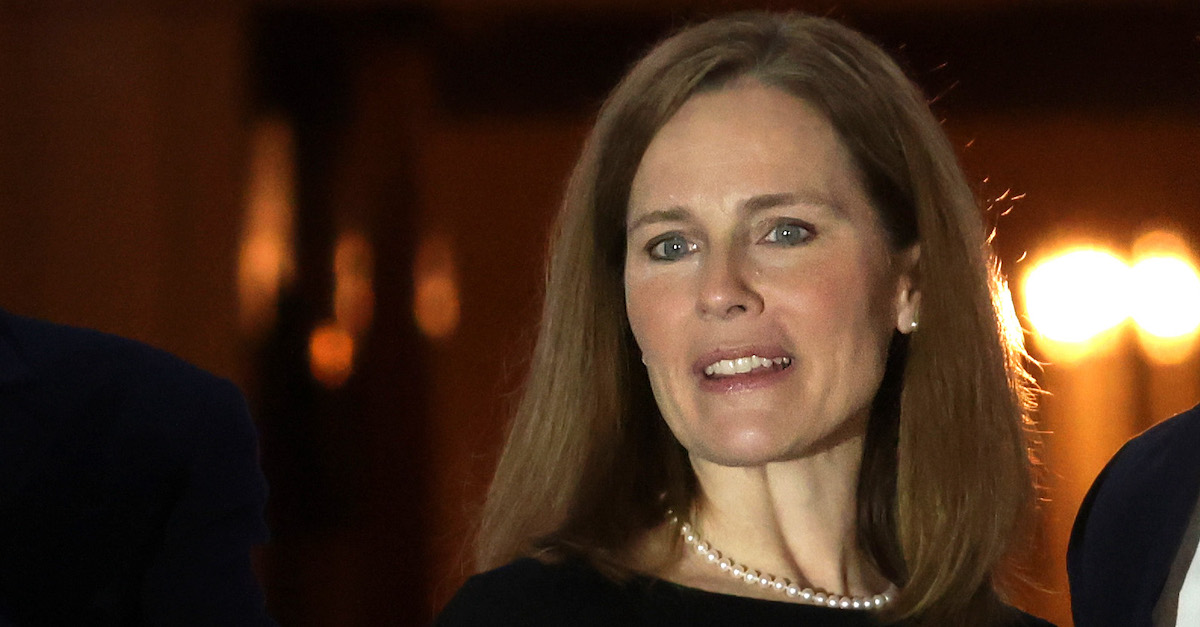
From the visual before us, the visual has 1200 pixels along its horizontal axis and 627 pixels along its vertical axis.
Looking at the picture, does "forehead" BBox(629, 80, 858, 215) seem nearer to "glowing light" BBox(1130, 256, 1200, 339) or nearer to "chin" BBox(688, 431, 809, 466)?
"chin" BBox(688, 431, 809, 466)

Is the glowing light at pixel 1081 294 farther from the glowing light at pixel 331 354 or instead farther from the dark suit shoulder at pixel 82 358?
the dark suit shoulder at pixel 82 358

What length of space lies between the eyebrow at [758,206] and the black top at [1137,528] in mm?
360

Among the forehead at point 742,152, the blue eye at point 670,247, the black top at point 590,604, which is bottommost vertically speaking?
the black top at point 590,604

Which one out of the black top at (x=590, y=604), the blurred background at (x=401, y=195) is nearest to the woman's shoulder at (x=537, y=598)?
the black top at (x=590, y=604)

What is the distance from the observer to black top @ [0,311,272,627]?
4.71 ft

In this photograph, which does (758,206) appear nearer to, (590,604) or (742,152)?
(742,152)

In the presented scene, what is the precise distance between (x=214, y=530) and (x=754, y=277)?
626 mm

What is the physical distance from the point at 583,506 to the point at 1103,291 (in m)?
3.40

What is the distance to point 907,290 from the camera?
1471 millimetres

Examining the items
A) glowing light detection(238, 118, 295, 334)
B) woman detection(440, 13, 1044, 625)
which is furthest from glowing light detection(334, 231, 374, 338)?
woman detection(440, 13, 1044, 625)

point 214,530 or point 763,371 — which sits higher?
point 763,371

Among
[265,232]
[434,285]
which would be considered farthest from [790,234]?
[434,285]

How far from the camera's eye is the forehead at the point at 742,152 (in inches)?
53.5

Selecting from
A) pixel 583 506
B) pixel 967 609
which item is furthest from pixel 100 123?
pixel 967 609
